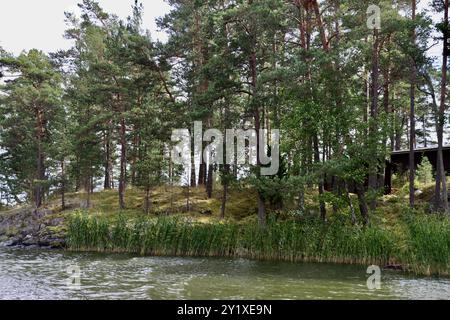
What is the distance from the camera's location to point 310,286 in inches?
483

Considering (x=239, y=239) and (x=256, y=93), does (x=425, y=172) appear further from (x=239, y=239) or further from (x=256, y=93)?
(x=239, y=239)

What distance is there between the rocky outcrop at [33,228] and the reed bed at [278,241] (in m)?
2.97

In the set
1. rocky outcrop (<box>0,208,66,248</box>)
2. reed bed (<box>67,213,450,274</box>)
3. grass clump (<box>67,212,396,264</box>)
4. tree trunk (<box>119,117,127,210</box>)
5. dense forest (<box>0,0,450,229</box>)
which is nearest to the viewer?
reed bed (<box>67,213,450,274</box>)

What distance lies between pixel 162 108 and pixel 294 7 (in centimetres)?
1054

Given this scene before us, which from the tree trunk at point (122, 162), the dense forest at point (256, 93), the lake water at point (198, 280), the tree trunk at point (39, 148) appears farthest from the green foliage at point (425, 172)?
the tree trunk at point (39, 148)

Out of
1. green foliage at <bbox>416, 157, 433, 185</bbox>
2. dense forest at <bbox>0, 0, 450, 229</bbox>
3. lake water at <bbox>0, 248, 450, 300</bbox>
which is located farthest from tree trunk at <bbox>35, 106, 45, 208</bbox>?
green foliage at <bbox>416, 157, 433, 185</bbox>

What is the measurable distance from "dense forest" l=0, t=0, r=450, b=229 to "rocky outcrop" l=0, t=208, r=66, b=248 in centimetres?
185

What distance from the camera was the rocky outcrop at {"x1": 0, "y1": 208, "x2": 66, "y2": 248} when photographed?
918 inches

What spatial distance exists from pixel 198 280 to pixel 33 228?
16.2m

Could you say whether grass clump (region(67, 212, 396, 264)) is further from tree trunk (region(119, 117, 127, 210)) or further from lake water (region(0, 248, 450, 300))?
tree trunk (region(119, 117, 127, 210))

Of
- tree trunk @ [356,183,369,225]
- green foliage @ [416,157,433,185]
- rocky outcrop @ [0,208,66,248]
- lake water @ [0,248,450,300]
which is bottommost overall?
lake water @ [0,248,450,300]

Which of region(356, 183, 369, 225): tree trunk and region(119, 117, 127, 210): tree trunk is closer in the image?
region(356, 183, 369, 225): tree trunk

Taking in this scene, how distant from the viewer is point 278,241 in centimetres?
1742
